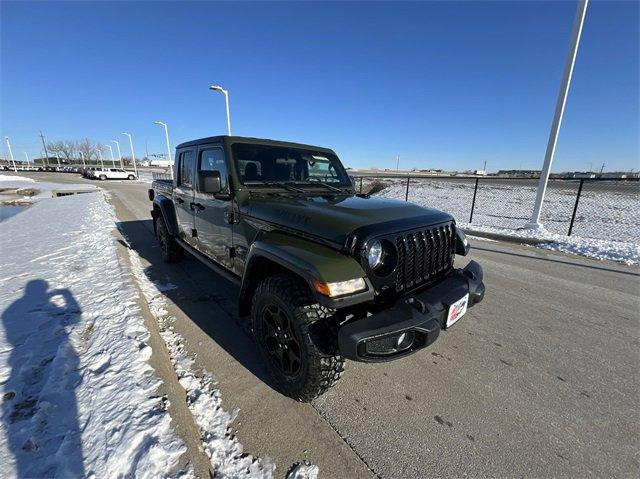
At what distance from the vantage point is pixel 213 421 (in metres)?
1.99

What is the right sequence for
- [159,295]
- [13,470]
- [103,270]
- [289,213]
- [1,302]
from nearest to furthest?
[13,470] < [289,213] < [1,302] < [159,295] < [103,270]

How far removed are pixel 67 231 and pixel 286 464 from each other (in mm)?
7832

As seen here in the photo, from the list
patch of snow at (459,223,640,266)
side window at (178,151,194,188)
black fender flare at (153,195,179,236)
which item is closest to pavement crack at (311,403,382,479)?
side window at (178,151,194,188)

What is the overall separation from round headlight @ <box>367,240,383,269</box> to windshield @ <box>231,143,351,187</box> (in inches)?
61.9

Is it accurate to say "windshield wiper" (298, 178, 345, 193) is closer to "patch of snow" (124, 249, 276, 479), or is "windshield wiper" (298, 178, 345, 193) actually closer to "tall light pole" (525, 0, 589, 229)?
"patch of snow" (124, 249, 276, 479)

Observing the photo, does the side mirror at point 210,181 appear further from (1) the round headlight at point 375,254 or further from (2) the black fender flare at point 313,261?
(1) the round headlight at point 375,254

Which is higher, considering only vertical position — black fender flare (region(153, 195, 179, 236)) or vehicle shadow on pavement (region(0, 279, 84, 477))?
black fender flare (region(153, 195, 179, 236))

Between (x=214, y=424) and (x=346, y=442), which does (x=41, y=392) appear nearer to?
(x=214, y=424)

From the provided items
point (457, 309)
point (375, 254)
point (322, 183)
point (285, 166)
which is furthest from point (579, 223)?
point (375, 254)

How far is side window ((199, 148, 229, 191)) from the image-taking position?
3125 mm

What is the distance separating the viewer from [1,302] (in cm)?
332

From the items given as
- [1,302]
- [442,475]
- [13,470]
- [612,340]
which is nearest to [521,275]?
[612,340]

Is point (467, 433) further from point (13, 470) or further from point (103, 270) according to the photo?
point (103, 270)

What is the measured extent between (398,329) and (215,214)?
7.98 feet
